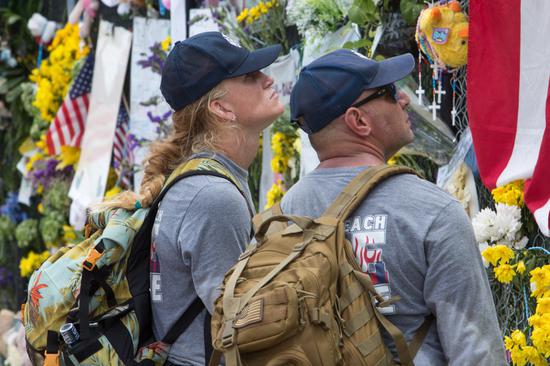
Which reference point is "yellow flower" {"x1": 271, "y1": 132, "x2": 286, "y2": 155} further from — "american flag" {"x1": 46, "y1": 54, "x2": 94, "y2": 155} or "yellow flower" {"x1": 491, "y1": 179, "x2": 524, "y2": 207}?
"american flag" {"x1": 46, "y1": 54, "x2": 94, "y2": 155}

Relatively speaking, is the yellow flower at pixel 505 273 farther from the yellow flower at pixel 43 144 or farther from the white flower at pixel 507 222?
the yellow flower at pixel 43 144

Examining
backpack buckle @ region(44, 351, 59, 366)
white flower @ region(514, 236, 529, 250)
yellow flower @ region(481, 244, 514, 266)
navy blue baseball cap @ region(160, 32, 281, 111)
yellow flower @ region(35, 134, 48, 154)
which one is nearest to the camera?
backpack buckle @ region(44, 351, 59, 366)

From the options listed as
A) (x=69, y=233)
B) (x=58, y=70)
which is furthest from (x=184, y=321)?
(x=58, y=70)

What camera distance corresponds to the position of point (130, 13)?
25.0 ft

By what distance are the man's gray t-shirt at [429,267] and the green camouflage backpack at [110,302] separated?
733mm

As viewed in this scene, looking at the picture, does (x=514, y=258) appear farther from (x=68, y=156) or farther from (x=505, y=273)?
(x=68, y=156)

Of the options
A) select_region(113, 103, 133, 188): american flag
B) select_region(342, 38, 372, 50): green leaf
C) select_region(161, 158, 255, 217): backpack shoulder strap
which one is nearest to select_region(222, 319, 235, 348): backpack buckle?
select_region(161, 158, 255, 217): backpack shoulder strap


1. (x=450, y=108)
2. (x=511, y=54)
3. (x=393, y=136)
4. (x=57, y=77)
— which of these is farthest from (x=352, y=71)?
(x=57, y=77)

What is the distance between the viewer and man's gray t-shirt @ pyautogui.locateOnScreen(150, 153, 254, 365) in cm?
294

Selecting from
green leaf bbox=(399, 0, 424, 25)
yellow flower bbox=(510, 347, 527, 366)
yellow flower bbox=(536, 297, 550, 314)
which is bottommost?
yellow flower bbox=(510, 347, 527, 366)

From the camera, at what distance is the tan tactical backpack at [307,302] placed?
89.7 inches

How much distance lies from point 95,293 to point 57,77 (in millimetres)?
5201

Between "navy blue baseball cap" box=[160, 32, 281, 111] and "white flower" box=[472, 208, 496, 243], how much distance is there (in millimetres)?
1332

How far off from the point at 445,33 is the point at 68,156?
4332 mm
